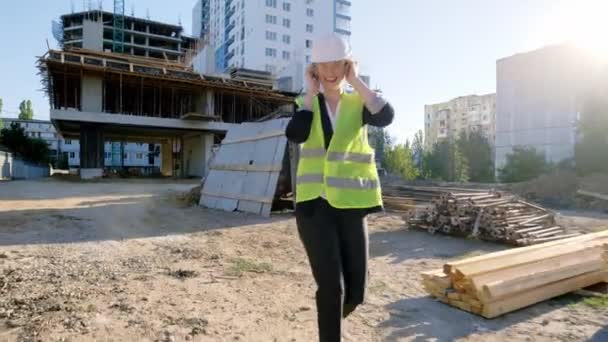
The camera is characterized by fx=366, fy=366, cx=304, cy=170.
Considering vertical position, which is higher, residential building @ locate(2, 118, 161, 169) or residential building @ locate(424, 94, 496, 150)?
residential building @ locate(424, 94, 496, 150)

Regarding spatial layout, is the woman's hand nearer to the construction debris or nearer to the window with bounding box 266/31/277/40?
the construction debris

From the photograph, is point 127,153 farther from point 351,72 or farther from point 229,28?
point 351,72

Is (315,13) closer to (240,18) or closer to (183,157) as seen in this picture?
(240,18)

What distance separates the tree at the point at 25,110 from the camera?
6585 centimetres

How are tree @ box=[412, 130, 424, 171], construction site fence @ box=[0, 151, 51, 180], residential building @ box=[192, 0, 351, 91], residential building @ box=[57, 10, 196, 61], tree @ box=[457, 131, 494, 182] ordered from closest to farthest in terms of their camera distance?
construction site fence @ box=[0, 151, 51, 180] → tree @ box=[457, 131, 494, 182] → tree @ box=[412, 130, 424, 171] → residential building @ box=[192, 0, 351, 91] → residential building @ box=[57, 10, 196, 61]

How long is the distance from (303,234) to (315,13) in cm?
7093

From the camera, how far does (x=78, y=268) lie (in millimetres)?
4367

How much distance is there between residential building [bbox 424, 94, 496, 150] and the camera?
226ft

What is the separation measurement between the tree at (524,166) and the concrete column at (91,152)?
2986cm

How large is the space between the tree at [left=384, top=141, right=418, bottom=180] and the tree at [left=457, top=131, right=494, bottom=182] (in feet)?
18.3

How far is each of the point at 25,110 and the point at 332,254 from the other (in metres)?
82.8

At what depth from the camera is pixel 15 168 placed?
96.9 feet

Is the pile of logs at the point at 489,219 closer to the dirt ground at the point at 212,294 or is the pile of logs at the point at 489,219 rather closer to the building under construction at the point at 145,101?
the dirt ground at the point at 212,294

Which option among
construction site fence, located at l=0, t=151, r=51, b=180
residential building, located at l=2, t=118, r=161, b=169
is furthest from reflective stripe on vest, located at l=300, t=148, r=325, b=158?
residential building, located at l=2, t=118, r=161, b=169
